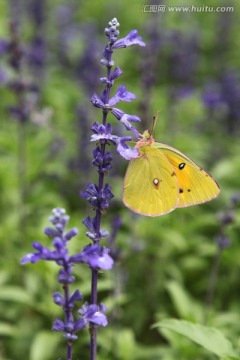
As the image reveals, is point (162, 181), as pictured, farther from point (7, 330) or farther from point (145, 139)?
point (7, 330)

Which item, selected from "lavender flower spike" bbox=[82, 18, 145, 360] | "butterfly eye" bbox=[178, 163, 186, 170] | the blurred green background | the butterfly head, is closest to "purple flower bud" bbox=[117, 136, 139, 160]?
"lavender flower spike" bbox=[82, 18, 145, 360]

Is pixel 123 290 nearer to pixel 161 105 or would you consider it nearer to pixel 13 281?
pixel 13 281

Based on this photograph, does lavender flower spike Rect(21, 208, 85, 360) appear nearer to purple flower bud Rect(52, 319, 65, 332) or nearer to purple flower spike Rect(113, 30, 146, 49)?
purple flower bud Rect(52, 319, 65, 332)

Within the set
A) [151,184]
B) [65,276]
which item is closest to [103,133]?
[65,276]

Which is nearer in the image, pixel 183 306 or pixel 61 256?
pixel 61 256

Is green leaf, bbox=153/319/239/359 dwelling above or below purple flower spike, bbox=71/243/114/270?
below

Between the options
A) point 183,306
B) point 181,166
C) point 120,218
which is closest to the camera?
point 181,166

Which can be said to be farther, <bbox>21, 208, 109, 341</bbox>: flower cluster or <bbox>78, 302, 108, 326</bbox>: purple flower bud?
<bbox>78, 302, 108, 326</bbox>: purple flower bud
